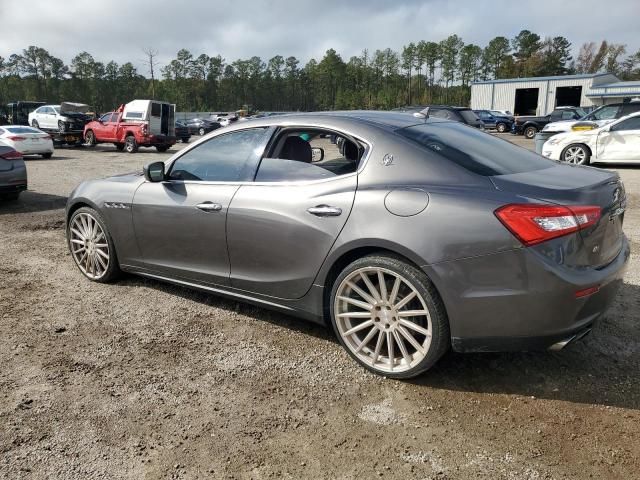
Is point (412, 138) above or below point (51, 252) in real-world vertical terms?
above

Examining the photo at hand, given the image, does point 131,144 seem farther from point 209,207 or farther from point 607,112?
point 209,207

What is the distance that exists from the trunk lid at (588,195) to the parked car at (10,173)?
8.52 m

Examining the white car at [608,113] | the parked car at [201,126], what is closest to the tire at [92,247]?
the white car at [608,113]

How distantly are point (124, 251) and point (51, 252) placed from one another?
2.16 metres

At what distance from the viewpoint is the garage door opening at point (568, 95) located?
49.0 m

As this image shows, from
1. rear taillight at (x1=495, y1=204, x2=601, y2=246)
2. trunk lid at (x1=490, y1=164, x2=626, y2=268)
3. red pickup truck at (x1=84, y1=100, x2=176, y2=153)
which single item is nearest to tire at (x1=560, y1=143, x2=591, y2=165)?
trunk lid at (x1=490, y1=164, x2=626, y2=268)

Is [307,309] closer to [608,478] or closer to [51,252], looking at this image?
[608,478]

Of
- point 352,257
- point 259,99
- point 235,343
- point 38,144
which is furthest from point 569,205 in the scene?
point 259,99

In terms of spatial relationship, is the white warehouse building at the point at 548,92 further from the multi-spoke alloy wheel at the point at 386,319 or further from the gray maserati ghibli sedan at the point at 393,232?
the multi-spoke alloy wheel at the point at 386,319

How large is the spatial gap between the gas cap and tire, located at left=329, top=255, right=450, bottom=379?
0.27m

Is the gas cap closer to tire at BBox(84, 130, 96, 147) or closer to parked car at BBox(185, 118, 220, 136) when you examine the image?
tire at BBox(84, 130, 96, 147)

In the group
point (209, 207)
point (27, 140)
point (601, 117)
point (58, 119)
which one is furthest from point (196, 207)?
point (58, 119)

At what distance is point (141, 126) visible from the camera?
20.5 metres

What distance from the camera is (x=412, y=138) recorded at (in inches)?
119
